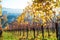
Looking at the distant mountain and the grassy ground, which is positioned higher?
the distant mountain

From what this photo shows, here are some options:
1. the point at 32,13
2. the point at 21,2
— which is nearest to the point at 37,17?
the point at 32,13

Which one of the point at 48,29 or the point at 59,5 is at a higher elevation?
the point at 59,5

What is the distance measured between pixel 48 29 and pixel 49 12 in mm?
300

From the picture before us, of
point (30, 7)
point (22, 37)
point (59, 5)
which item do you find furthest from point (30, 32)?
point (59, 5)

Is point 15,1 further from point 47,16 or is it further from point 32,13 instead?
point 47,16

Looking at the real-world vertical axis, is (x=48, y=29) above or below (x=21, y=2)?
below

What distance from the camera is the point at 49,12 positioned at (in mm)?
4270

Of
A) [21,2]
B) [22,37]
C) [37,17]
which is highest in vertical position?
[21,2]

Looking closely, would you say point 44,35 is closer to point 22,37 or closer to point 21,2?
point 22,37

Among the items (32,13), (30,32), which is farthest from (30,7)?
(30,32)

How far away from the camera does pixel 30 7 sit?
4.21 metres

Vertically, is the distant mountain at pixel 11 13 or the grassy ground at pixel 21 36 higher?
the distant mountain at pixel 11 13

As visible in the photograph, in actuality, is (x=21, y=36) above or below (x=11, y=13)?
below

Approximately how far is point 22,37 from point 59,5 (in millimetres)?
854
